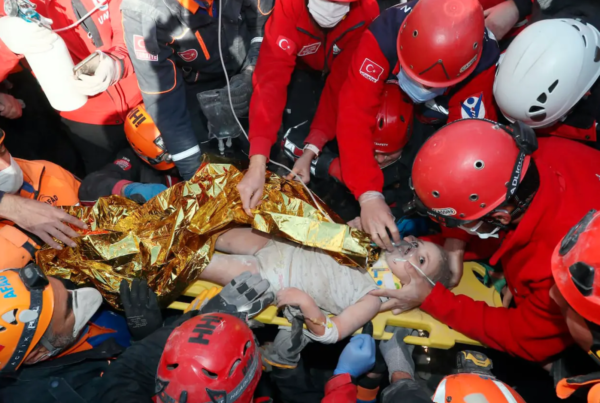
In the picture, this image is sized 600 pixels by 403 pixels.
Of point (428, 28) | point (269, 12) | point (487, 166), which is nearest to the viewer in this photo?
point (487, 166)

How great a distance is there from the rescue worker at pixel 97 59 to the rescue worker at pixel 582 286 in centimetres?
291

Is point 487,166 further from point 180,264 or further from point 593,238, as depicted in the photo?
point 180,264

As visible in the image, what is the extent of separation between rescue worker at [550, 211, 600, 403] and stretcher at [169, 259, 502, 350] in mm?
876

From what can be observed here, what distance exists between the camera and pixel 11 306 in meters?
2.15

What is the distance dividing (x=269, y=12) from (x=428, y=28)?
1.52 meters

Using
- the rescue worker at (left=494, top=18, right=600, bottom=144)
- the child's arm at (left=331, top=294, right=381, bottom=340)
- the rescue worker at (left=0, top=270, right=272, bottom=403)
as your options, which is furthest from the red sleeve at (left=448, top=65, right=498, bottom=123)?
the rescue worker at (left=0, top=270, right=272, bottom=403)

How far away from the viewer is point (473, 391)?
1.96 m

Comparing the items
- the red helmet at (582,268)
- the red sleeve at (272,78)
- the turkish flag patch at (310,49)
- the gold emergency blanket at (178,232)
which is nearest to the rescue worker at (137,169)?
the gold emergency blanket at (178,232)

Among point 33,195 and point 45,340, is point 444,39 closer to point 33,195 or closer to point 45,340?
point 45,340

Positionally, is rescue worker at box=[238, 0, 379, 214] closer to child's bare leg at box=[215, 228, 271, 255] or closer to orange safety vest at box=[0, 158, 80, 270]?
child's bare leg at box=[215, 228, 271, 255]

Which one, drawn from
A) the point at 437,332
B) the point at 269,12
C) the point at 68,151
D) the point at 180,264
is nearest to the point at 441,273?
the point at 437,332

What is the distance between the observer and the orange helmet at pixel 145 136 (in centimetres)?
338

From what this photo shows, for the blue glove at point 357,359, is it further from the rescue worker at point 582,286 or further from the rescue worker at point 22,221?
the rescue worker at point 22,221

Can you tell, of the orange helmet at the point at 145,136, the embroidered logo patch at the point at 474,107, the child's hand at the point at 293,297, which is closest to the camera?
the child's hand at the point at 293,297
